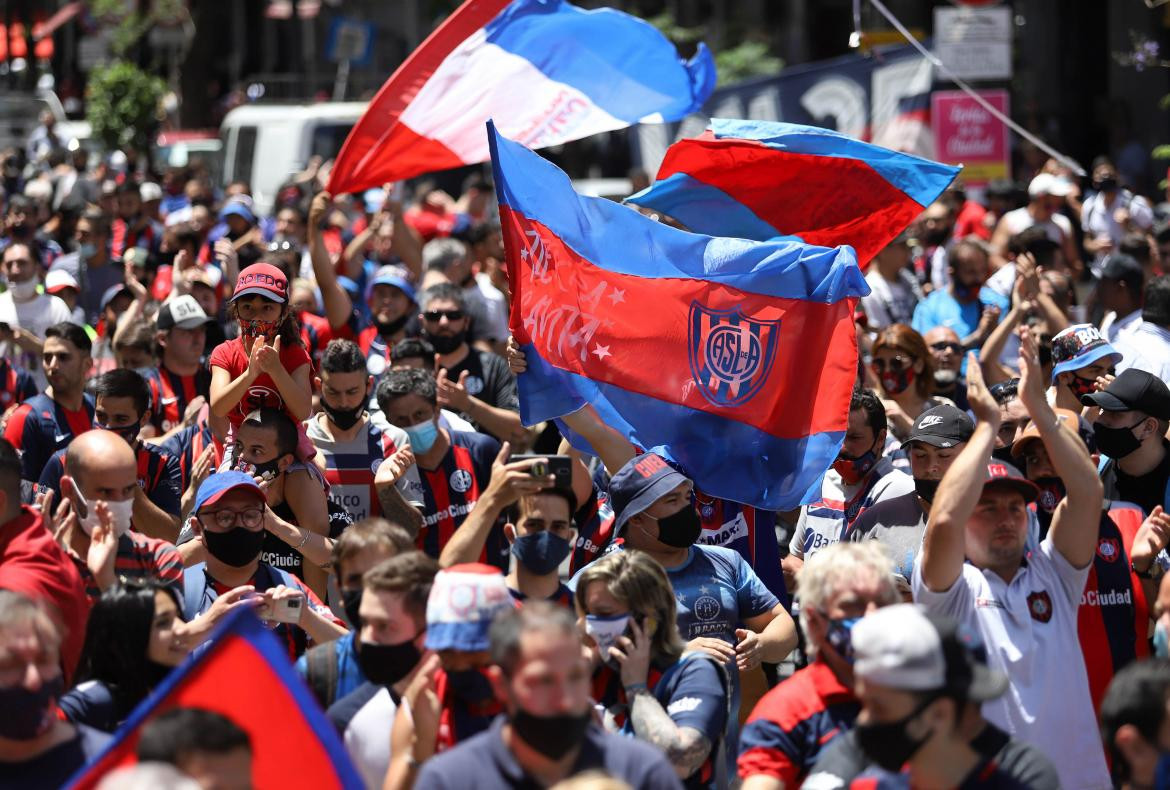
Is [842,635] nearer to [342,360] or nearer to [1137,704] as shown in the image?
[1137,704]

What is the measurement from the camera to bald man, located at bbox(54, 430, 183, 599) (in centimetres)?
564

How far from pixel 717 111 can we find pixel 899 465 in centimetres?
826

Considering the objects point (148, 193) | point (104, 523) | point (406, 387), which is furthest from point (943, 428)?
point (148, 193)

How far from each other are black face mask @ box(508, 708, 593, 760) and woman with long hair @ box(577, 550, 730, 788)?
784mm

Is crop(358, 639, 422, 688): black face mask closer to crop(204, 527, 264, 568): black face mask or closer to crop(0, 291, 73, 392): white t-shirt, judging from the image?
crop(204, 527, 264, 568): black face mask

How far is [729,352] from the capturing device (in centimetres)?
723

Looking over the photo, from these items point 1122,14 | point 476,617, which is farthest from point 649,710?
point 1122,14

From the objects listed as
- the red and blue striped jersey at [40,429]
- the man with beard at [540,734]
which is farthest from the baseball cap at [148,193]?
the man with beard at [540,734]

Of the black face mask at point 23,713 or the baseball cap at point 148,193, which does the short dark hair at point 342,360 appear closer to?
the black face mask at point 23,713

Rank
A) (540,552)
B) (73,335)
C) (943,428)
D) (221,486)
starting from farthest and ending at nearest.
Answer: (73,335) < (943,428) < (221,486) < (540,552)

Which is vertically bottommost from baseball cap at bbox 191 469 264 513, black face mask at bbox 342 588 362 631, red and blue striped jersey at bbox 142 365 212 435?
red and blue striped jersey at bbox 142 365 212 435

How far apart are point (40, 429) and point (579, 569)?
3.00 m

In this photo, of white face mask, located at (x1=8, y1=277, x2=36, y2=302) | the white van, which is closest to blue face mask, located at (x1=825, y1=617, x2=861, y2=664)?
white face mask, located at (x1=8, y1=277, x2=36, y2=302)

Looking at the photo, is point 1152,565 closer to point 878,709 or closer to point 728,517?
point 728,517
